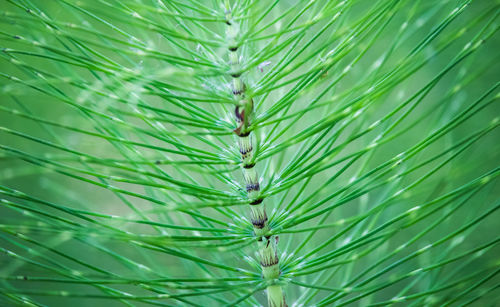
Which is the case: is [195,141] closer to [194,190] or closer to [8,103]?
[8,103]

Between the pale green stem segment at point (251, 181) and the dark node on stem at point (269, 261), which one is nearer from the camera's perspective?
the pale green stem segment at point (251, 181)

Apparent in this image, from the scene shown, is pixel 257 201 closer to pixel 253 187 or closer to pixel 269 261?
pixel 253 187

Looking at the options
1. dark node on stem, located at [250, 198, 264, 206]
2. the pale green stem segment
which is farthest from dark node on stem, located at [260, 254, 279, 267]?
dark node on stem, located at [250, 198, 264, 206]

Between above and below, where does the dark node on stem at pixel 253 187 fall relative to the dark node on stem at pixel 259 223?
above

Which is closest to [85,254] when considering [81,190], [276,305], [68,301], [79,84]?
[68,301]

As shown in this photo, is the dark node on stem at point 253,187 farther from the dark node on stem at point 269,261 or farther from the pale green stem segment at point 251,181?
the dark node on stem at point 269,261

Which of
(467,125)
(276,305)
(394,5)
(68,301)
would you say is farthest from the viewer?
(68,301)

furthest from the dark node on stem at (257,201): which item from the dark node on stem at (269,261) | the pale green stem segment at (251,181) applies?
the dark node on stem at (269,261)

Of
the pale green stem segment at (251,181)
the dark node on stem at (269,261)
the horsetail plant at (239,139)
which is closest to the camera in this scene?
the horsetail plant at (239,139)

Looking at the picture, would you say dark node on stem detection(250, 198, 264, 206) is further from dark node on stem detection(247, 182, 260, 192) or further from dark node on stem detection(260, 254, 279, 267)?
dark node on stem detection(260, 254, 279, 267)
